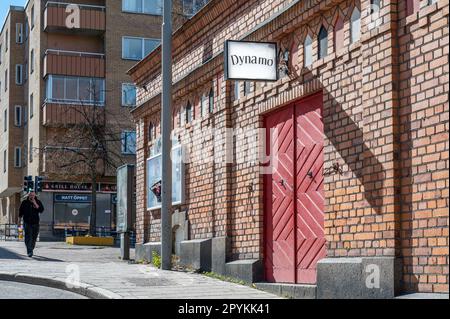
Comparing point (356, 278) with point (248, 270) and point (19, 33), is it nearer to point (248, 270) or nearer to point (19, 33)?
point (248, 270)

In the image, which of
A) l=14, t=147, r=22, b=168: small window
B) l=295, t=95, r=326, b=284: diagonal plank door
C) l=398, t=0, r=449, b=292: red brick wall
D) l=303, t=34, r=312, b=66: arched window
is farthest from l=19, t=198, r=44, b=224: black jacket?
l=14, t=147, r=22, b=168: small window

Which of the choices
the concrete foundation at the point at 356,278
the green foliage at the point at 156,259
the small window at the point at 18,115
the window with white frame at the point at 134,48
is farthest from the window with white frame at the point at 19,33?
the concrete foundation at the point at 356,278

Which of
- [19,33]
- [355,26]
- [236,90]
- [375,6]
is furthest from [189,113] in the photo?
[19,33]

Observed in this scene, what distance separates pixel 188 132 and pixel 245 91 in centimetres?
269

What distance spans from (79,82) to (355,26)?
36.8m

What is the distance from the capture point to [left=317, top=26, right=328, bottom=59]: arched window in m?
10.3

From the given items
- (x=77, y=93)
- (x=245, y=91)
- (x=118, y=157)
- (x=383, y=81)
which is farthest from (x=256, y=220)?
(x=77, y=93)

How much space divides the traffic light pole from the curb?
8.73 feet

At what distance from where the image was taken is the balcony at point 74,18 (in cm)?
4422

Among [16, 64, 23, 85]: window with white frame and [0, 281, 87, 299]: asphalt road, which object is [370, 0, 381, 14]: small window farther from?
[16, 64, 23, 85]: window with white frame

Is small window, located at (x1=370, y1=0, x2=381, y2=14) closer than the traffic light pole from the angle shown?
Yes

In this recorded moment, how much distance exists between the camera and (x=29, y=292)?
1130 centimetres

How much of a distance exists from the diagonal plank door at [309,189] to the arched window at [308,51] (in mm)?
487

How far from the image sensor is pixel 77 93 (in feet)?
148
